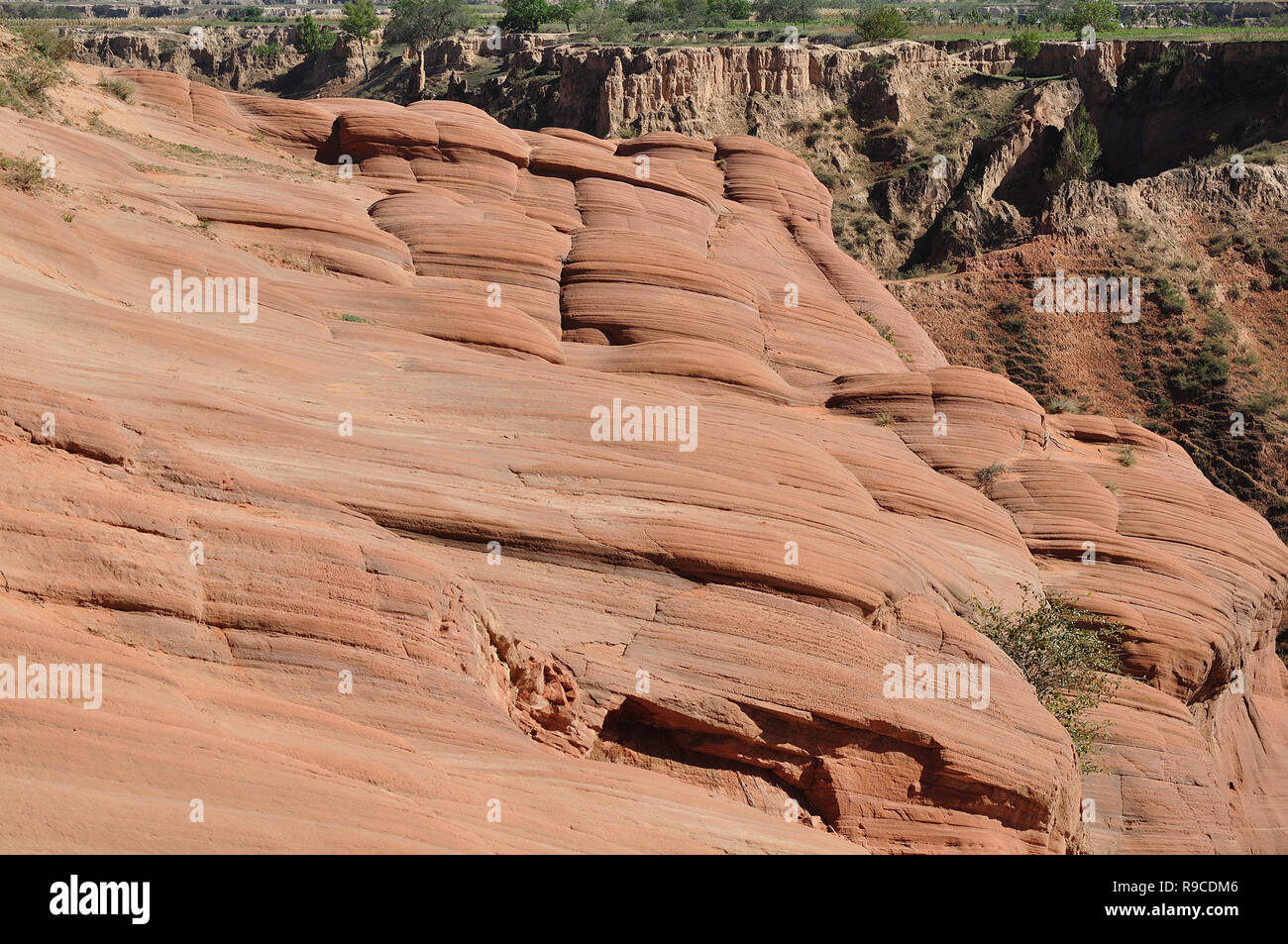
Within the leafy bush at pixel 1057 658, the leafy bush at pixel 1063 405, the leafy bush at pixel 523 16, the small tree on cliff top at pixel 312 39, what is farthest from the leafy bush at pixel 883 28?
the leafy bush at pixel 1057 658

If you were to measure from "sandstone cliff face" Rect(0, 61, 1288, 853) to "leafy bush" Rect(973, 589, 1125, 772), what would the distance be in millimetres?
478

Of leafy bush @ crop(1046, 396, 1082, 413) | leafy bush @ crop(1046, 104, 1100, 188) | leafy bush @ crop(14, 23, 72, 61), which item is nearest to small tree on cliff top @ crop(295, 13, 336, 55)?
leafy bush @ crop(1046, 104, 1100, 188)

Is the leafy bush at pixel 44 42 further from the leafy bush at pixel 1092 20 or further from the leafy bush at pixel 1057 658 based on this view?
the leafy bush at pixel 1092 20

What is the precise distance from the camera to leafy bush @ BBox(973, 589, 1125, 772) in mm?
16734

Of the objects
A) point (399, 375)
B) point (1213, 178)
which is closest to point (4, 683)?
point (399, 375)

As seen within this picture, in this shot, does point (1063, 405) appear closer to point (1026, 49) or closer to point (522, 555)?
point (522, 555)

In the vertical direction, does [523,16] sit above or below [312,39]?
above

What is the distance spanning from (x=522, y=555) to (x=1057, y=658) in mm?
9389

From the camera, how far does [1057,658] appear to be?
16.9 meters

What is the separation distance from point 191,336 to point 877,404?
13.0 meters

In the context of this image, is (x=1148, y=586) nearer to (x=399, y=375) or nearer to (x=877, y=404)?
(x=877, y=404)

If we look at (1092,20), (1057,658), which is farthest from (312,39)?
(1057,658)

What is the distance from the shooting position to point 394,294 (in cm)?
1870

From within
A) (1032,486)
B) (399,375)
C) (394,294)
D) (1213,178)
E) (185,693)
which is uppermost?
(1213,178)
